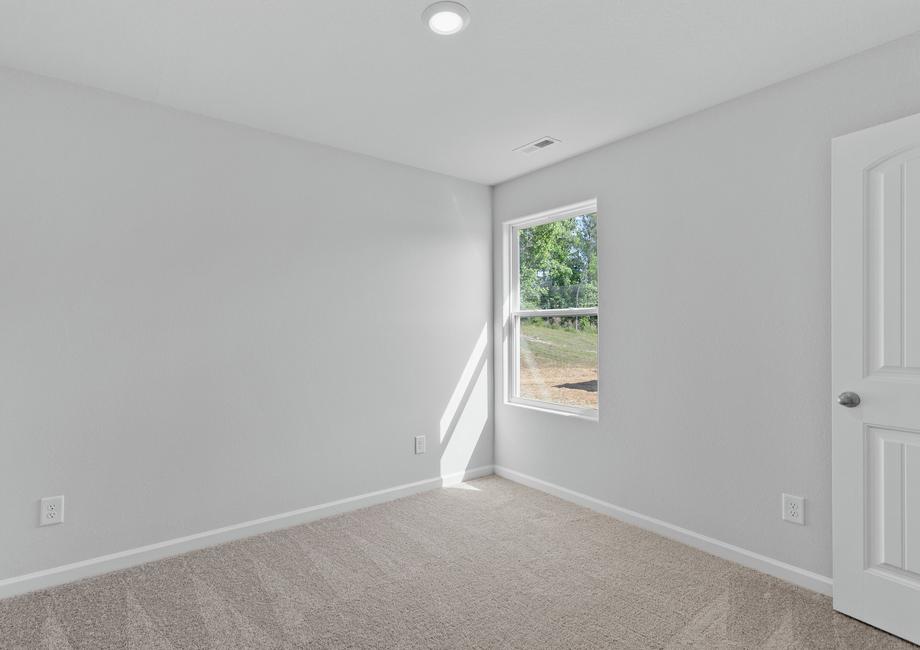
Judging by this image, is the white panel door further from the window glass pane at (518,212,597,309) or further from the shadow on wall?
the shadow on wall

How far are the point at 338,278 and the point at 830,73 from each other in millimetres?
2802

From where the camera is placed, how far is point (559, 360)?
12.6ft

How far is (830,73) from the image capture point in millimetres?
2316

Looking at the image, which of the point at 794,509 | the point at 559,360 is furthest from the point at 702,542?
the point at 559,360

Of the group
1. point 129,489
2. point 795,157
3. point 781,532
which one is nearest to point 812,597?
point 781,532

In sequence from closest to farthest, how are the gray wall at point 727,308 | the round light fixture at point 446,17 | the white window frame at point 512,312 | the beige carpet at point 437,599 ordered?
1. the round light fixture at point 446,17
2. the beige carpet at point 437,599
3. the gray wall at point 727,308
4. the white window frame at point 512,312

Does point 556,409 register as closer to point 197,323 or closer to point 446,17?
point 197,323

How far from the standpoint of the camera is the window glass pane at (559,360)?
141 inches

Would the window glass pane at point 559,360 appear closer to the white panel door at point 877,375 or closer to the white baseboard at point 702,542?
the white baseboard at point 702,542

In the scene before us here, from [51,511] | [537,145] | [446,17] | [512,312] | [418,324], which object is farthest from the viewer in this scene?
[512,312]

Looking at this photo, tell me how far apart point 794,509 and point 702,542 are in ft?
1.79

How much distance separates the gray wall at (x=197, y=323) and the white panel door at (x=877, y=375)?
8.03 ft

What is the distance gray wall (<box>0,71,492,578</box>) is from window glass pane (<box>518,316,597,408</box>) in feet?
2.06

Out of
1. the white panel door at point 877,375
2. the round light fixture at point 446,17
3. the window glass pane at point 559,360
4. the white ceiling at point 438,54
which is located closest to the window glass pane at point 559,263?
the window glass pane at point 559,360
